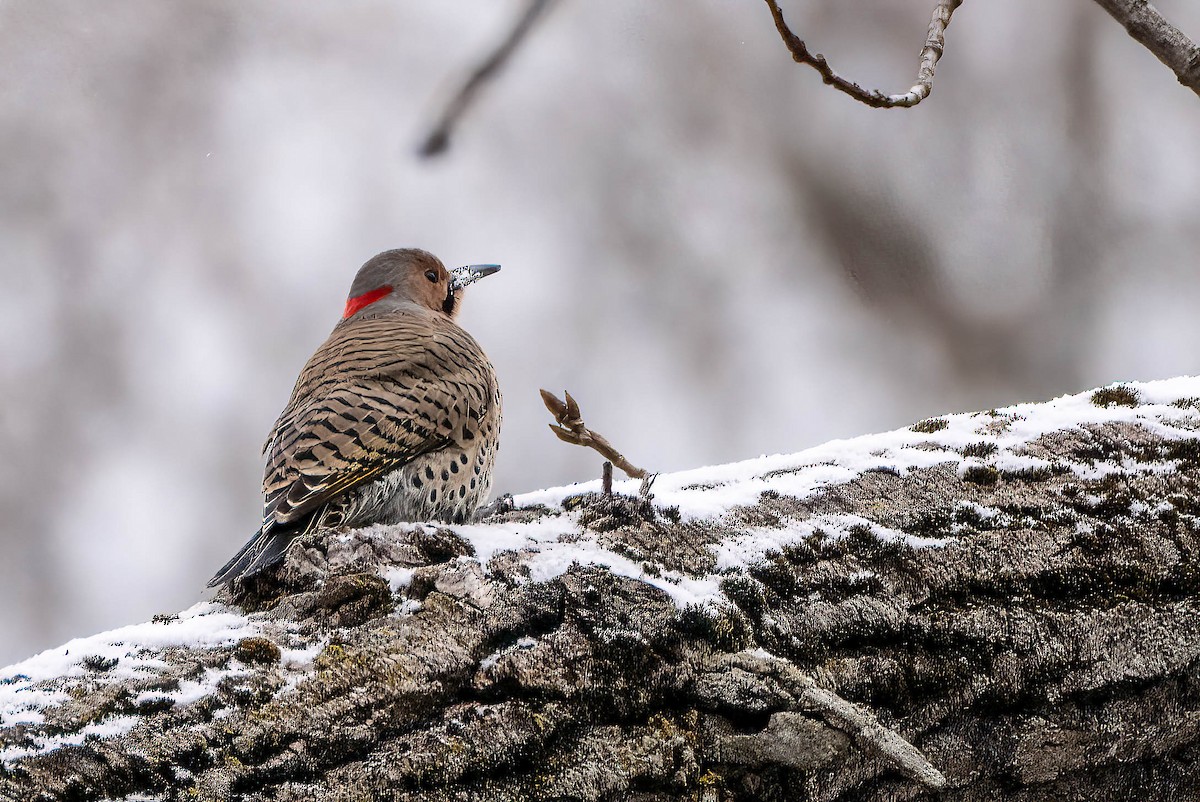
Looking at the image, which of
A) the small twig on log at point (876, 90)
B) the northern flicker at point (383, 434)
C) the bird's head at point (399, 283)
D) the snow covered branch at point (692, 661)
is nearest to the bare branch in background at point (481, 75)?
the bird's head at point (399, 283)

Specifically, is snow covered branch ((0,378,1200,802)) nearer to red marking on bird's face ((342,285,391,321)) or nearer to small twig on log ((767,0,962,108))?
small twig on log ((767,0,962,108))

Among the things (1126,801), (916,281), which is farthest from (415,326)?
(916,281)

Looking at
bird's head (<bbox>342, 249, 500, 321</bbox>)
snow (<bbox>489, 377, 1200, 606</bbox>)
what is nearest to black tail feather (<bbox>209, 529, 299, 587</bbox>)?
snow (<bbox>489, 377, 1200, 606</bbox>)

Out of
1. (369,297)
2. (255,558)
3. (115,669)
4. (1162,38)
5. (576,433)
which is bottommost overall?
(115,669)

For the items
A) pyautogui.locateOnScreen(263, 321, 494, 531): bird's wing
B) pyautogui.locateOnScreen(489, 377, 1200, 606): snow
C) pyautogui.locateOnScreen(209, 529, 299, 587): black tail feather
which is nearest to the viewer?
pyautogui.locateOnScreen(489, 377, 1200, 606): snow

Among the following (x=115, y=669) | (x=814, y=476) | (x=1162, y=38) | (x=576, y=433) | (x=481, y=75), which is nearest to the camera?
(x=115, y=669)

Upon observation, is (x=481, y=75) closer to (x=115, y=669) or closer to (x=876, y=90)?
(x=876, y=90)

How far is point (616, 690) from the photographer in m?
1.23

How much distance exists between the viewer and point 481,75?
360 centimetres

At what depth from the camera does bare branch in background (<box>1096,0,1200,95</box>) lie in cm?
186

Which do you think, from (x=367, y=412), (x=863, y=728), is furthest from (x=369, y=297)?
(x=863, y=728)

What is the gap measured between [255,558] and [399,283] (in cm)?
205

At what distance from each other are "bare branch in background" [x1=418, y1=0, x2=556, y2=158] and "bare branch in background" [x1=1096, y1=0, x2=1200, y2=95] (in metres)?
2.10

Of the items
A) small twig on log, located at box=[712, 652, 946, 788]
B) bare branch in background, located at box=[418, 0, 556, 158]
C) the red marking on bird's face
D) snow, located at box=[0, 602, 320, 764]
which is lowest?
small twig on log, located at box=[712, 652, 946, 788]
